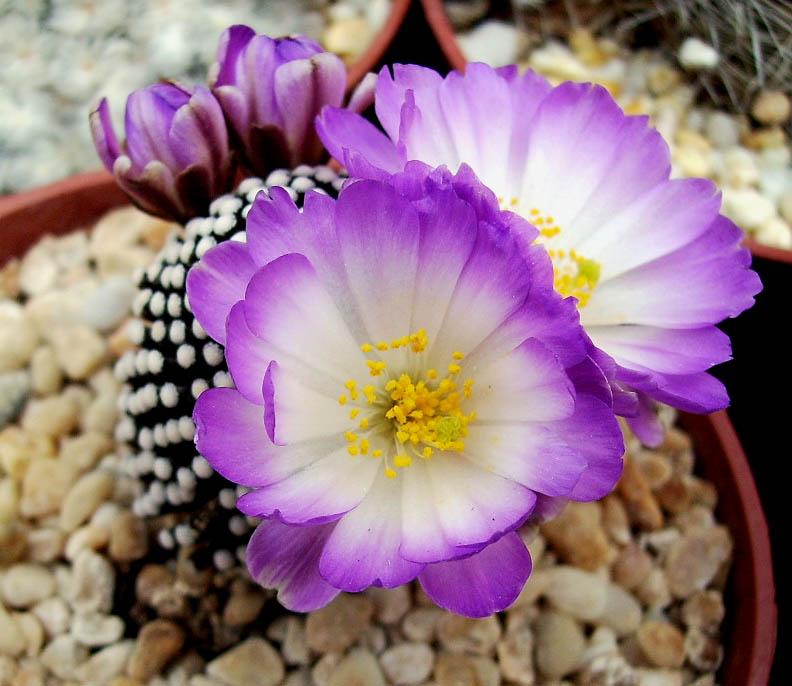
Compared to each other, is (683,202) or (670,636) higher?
(683,202)

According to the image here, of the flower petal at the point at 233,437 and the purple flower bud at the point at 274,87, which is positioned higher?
the purple flower bud at the point at 274,87

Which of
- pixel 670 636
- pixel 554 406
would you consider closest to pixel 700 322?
pixel 554 406

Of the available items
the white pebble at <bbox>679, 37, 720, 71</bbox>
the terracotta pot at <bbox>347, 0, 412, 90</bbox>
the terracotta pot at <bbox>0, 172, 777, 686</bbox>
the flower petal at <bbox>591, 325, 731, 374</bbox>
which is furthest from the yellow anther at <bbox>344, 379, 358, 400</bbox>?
the white pebble at <bbox>679, 37, 720, 71</bbox>

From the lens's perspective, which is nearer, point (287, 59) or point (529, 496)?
point (529, 496)

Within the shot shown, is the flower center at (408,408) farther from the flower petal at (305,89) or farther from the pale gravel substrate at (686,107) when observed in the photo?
the pale gravel substrate at (686,107)

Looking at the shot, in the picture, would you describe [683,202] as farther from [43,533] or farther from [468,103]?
[43,533]

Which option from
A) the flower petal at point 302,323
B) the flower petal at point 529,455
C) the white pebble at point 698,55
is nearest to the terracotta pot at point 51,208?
the flower petal at point 302,323

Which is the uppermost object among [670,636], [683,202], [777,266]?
[683,202]

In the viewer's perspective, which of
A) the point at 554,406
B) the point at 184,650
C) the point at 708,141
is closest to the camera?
the point at 554,406

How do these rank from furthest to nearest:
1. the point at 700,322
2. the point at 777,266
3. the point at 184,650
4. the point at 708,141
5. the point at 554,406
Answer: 1. the point at 708,141
2. the point at 777,266
3. the point at 184,650
4. the point at 700,322
5. the point at 554,406
